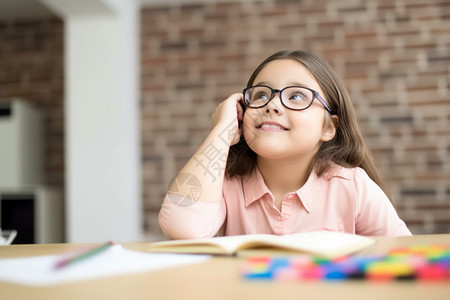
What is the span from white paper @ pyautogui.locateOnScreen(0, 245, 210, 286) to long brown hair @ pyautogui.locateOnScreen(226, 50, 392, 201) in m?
0.60

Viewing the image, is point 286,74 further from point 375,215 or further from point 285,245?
point 285,245

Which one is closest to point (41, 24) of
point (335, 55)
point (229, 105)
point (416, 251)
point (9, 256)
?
point (335, 55)

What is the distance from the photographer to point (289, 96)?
1104 mm

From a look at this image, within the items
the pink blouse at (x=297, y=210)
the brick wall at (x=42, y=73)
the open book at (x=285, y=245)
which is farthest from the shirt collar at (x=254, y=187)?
the brick wall at (x=42, y=73)

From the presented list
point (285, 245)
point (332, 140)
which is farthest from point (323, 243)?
point (332, 140)

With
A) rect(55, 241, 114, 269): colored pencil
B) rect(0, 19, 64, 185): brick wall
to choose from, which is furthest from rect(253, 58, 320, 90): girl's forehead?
rect(0, 19, 64, 185): brick wall

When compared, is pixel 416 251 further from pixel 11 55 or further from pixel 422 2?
pixel 11 55

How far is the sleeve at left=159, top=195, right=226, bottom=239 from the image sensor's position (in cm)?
100

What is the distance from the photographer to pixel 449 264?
18.5 inches

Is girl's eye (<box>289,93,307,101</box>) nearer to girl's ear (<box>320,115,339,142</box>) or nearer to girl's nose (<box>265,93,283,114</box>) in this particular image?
girl's nose (<box>265,93,283,114</box>)

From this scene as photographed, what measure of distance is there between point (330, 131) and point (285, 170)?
6.1 inches

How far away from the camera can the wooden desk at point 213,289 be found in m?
0.42

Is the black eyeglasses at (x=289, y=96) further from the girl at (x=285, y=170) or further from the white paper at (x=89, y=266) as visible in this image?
the white paper at (x=89, y=266)

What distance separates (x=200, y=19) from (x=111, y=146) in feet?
4.36
